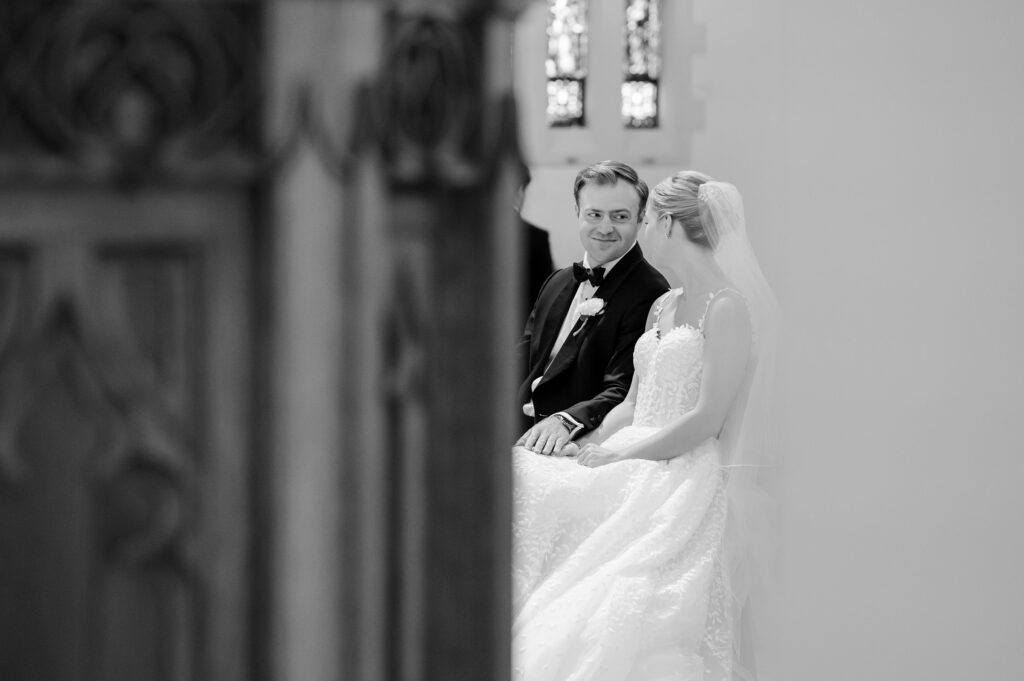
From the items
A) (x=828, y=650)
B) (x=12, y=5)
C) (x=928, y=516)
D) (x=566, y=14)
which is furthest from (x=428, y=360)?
(x=566, y=14)

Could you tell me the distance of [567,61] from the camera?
6953 millimetres

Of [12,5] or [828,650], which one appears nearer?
[12,5]

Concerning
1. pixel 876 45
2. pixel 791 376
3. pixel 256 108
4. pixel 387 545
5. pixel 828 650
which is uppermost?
pixel 876 45

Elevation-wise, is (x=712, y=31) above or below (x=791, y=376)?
above

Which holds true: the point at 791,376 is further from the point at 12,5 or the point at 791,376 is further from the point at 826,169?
the point at 12,5

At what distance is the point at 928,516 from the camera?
573 cm

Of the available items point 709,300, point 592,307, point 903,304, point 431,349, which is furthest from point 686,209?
point 431,349

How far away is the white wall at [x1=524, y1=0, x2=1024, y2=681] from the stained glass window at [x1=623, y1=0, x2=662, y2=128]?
93 cm

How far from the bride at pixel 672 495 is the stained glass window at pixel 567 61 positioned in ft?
9.62

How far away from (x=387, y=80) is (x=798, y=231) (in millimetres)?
5737

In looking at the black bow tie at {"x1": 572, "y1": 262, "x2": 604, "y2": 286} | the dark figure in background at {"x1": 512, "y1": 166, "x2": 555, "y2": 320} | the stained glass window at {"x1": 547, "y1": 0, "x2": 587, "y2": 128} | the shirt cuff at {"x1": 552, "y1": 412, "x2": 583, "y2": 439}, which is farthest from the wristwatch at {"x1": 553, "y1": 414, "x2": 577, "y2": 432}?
the stained glass window at {"x1": 547, "y1": 0, "x2": 587, "y2": 128}

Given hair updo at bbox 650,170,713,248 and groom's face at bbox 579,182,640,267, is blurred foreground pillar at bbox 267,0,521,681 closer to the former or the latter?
hair updo at bbox 650,170,713,248

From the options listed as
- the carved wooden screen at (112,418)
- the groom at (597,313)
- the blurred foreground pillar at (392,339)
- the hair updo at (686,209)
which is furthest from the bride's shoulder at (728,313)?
the carved wooden screen at (112,418)

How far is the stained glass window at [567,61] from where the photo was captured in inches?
272
